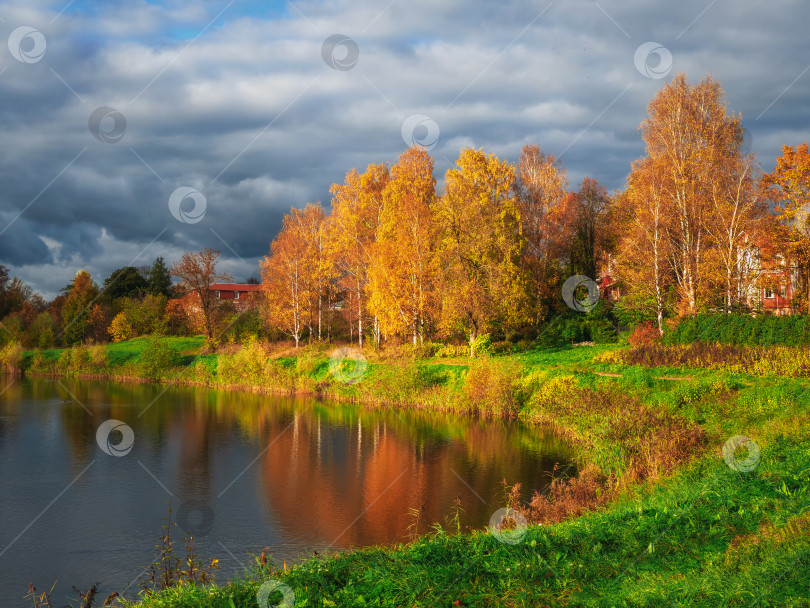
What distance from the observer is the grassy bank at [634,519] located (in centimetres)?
674

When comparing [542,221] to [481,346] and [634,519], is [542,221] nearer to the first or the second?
[481,346]

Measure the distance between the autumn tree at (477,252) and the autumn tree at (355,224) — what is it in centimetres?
727

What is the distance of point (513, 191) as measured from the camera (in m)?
47.5

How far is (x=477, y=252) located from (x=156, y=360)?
81.9 feet

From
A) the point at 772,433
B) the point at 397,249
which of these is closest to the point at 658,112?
the point at 397,249

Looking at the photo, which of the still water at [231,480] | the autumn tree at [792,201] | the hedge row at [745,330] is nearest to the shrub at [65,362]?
the still water at [231,480]

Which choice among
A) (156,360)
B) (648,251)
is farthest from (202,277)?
(648,251)

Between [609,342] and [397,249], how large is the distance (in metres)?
14.3

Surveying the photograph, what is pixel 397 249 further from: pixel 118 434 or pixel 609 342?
pixel 118 434

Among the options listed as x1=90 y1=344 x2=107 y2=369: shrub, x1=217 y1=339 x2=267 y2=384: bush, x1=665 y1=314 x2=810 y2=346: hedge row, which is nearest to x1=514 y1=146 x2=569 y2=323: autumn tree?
x1=665 y1=314 x2=810 y2=346: hedge row

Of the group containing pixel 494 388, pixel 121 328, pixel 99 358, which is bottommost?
pixel 99 358

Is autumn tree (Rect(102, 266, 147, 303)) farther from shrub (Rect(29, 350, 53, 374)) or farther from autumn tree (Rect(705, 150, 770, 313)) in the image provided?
autumn tree (Rect(705, 150, 770, 313))

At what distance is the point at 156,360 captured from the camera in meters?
46.3

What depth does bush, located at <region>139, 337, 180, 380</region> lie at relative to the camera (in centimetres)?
4631
